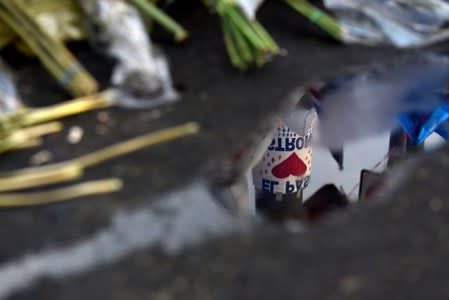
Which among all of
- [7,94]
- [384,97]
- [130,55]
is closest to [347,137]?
[384,97]

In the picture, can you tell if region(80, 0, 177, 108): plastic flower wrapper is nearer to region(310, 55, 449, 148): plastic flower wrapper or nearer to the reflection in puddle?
the reflection in puddle

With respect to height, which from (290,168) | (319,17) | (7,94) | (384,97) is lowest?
(290,168)

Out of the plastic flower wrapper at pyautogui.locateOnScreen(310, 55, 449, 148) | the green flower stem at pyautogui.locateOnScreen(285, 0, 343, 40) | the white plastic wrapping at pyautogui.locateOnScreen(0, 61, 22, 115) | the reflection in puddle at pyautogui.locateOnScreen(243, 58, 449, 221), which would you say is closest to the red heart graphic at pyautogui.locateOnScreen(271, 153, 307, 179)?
the reflection in puddle at pyautogui.locateOnScreen(243, 58, 449, 221)

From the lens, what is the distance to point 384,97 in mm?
1331

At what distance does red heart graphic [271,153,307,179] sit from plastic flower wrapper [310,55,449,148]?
12 cm

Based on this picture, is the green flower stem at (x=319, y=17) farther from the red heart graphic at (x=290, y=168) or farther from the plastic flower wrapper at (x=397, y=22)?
the red heart graphic at (x=290, y=168)

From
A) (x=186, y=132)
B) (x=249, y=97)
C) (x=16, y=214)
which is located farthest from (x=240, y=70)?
(x=16, y=214)

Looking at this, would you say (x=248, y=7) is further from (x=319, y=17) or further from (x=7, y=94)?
(x=7, y=94)

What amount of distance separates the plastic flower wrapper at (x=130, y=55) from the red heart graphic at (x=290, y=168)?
1.14ft

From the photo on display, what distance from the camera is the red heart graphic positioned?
1.42 meters

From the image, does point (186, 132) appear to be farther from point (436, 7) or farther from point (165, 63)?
point (436, 7)

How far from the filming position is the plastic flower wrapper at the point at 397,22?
1.35 meters

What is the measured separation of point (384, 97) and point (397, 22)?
17 centimetres

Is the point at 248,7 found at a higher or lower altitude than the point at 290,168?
higher
